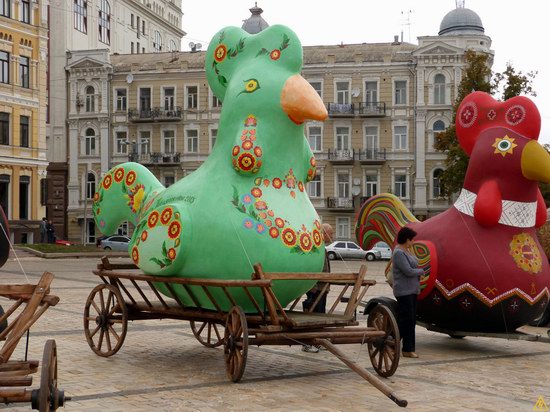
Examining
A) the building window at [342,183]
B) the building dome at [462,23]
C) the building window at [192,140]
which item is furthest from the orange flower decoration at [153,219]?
the building dome at [462,23]

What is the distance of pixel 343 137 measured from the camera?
4747 centimetres

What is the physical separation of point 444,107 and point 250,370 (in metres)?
38.5

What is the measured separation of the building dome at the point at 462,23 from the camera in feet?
157

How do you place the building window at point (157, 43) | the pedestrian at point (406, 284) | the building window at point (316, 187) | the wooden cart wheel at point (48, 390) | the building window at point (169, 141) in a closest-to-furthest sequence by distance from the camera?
the wooden cart wheel at point (48, 390)
the pedestrian at point (406, 284)
the building window at point (316, 187)
the building window at point (169, 141)
the building window at point (157, 43)

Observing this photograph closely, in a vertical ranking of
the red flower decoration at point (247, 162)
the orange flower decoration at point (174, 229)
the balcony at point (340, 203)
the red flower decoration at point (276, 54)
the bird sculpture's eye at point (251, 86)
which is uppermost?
the red flower decoration at point (276, 54)

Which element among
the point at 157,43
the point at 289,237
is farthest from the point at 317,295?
the point at 157,43

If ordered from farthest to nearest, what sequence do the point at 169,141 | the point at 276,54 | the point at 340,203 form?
1. the point at 169,141
2. the point at 340,203
3. the point at 276,54

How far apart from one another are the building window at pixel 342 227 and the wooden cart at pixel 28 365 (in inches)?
1606

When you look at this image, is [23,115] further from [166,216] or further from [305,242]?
[305,242]

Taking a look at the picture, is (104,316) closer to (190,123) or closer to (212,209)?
(212,209)

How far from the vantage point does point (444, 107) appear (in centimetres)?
4534

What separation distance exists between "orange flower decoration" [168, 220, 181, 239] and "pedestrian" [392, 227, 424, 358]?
2655 millimetres

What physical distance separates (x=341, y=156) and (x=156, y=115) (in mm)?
10687

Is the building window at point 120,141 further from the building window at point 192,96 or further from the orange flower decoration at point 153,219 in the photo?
the orange flower decoration at point 153,219
